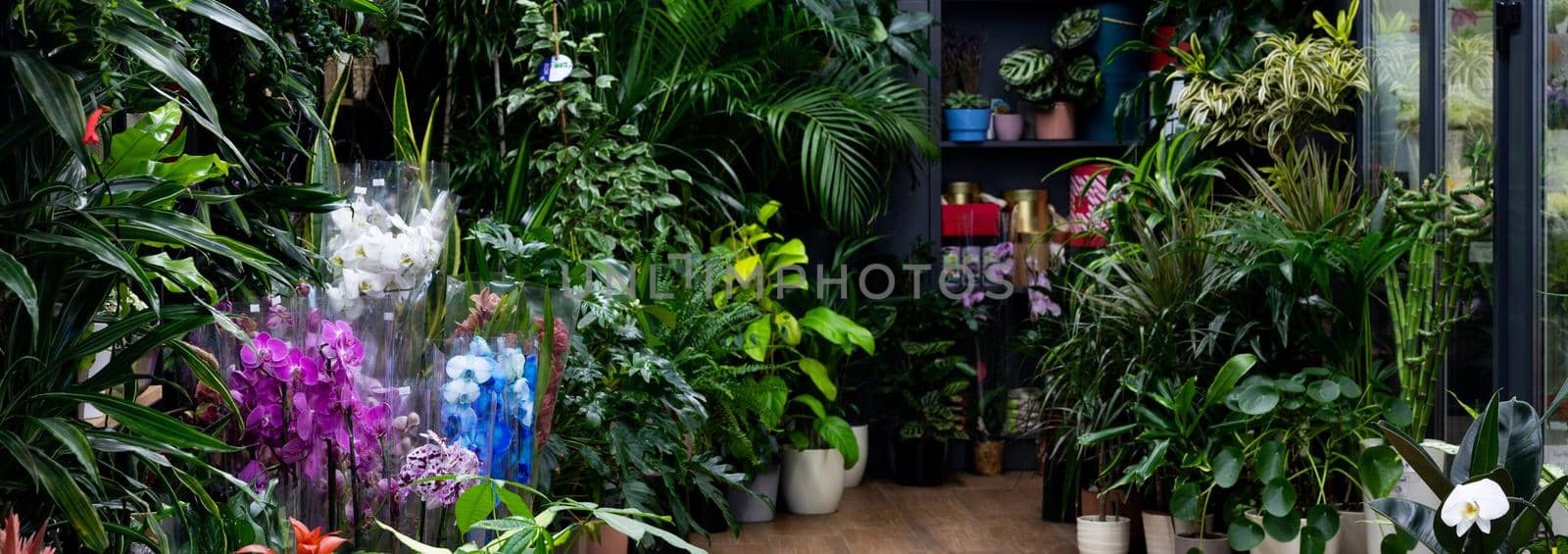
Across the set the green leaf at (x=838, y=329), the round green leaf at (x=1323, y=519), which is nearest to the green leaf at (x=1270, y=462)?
the round green leaf at (x=1323, y=519)

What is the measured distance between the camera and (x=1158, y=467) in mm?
3455

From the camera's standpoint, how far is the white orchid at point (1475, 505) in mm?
1866

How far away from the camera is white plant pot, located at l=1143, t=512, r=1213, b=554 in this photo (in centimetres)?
347

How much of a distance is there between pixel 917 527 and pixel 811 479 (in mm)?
402

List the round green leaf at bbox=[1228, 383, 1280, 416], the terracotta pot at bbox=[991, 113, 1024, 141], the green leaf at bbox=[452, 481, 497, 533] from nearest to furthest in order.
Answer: the green leaf at bbox=[452, 481, 497, 533] < the round green leaf at bbox=[1228, 383, 1280, 416] < the terracotta pot at bbox=[991, 113, 1024, 141]

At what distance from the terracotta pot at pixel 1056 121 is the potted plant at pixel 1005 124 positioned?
9 cm

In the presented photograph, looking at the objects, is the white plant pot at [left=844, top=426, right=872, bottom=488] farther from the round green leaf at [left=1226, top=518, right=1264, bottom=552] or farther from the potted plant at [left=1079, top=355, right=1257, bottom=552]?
the round green leaf at [left=1226, top=518, right=1264, bottom=552]

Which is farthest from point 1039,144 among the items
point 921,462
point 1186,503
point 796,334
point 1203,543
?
point 1186,503

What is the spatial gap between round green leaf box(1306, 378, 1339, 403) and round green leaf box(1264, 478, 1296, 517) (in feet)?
0.68

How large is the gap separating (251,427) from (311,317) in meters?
0.14

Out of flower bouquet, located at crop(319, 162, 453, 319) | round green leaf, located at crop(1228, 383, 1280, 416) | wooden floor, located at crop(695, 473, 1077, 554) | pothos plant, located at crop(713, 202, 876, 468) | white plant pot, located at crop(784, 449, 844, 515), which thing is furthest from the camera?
white plant pot, located at crop(784, 449, 844, 515)

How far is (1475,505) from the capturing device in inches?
75.1

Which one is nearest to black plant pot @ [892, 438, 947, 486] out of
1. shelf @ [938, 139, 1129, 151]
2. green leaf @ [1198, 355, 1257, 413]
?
shelf @ [938, 139, 1129, 151]

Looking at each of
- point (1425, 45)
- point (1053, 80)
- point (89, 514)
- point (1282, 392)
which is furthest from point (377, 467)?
point (1053, 80)
